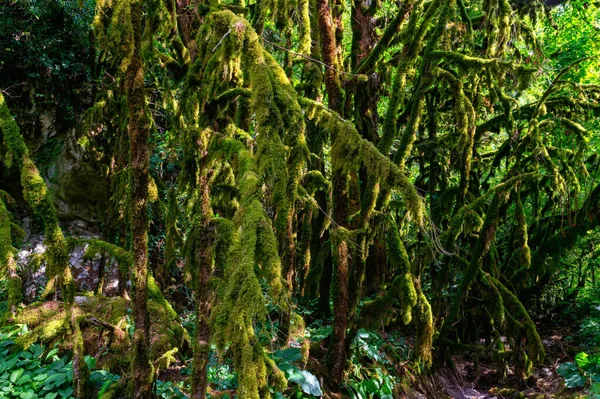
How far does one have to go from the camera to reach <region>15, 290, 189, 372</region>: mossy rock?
13.8 feet

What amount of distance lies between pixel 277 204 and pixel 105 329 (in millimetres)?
2843

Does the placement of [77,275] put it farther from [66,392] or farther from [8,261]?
[8,261]

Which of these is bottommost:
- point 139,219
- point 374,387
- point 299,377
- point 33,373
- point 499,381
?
point 499,381

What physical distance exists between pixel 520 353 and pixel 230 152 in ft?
19.0

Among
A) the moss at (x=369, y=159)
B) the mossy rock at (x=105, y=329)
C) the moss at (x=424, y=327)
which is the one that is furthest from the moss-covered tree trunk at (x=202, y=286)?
the moss at (x=424, y=327)

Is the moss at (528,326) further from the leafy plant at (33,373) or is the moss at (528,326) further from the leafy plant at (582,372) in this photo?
the leafy plant at (33,373)

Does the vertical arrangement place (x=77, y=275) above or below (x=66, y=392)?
below

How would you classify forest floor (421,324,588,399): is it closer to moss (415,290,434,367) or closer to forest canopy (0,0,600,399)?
forest canopy (0,0,600,399)

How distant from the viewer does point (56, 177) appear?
33.4 feet

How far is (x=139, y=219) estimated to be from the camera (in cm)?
364

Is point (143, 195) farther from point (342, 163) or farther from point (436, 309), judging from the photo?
point (436, 309)

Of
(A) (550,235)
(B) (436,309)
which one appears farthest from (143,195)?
(A) (550,235)

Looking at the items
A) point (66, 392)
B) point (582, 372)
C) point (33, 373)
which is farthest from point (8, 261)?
point (582, 372)

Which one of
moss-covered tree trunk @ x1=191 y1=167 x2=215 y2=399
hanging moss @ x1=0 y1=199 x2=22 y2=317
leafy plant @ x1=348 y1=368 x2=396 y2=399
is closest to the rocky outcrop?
hanging moss @ x1=0 y1=199 x2=22 y2=317
